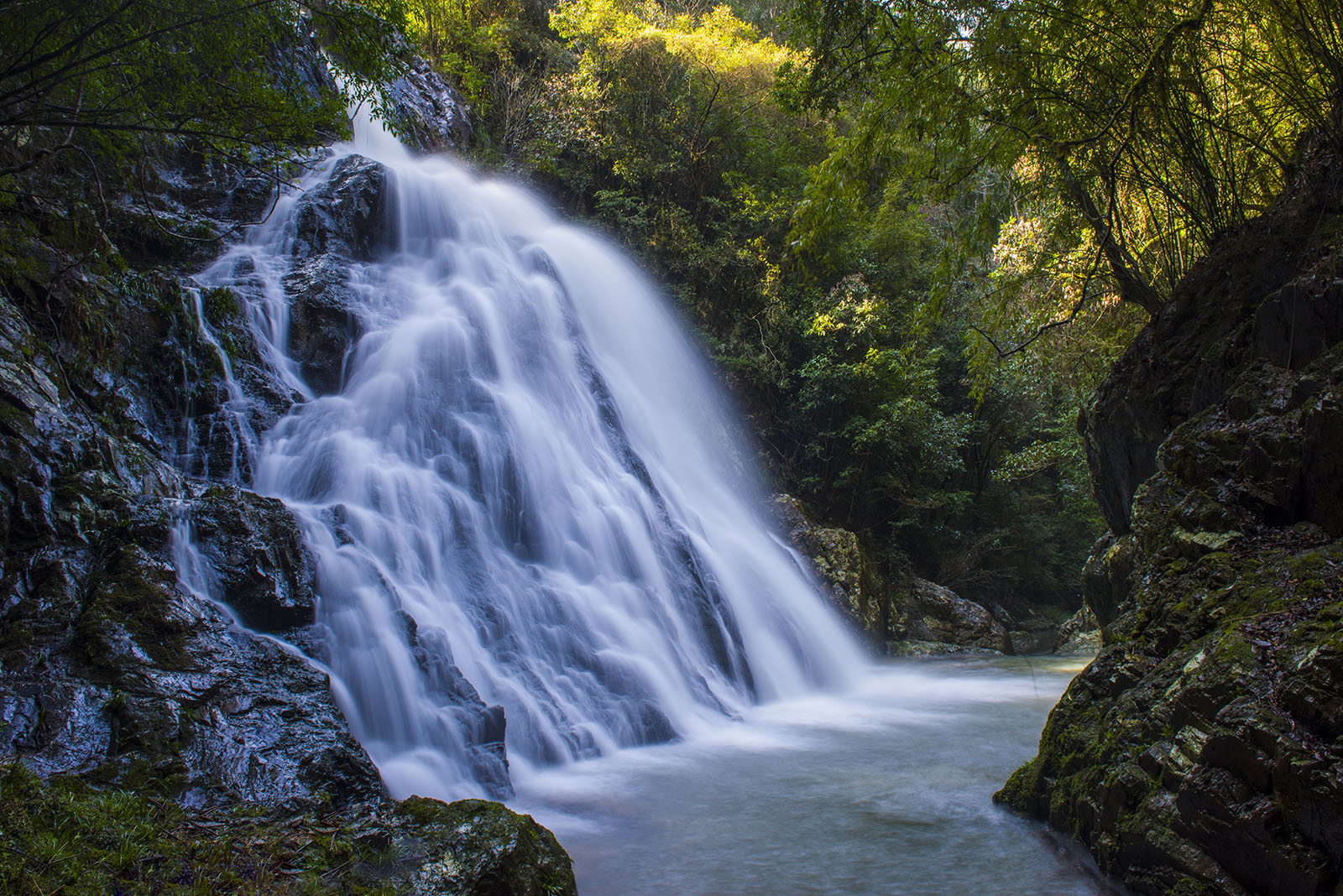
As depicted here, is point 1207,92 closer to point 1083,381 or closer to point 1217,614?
point 1217,614

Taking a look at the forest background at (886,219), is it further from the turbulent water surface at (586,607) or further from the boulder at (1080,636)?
the boulder at (1080,636)

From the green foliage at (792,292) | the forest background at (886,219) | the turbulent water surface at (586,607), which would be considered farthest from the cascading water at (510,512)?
the forest background at (886,219)

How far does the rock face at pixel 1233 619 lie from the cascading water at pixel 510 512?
4103 millimetres

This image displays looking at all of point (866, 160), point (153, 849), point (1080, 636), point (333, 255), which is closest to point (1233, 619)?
point (866, 160)

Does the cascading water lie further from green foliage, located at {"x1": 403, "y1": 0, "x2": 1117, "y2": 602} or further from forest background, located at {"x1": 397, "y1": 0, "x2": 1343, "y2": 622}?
forest background, located at {"x1": 397, "y1": 0, "x2": 1343, "y2": 622}

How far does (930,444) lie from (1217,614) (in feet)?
39.7

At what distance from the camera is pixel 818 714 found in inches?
349

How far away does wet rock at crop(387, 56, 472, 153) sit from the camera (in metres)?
16.8

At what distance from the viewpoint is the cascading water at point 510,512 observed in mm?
6363

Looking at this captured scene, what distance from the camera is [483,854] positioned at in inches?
129

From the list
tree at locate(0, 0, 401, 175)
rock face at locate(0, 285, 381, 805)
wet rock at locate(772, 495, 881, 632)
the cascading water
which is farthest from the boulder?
tree at locate(0, 0, 401, 175)

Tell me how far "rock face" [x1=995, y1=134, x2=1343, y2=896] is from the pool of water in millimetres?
485

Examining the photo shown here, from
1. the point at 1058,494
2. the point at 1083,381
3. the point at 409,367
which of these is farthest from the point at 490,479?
the point at 1058,494

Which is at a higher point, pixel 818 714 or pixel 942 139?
pixel 942 139
